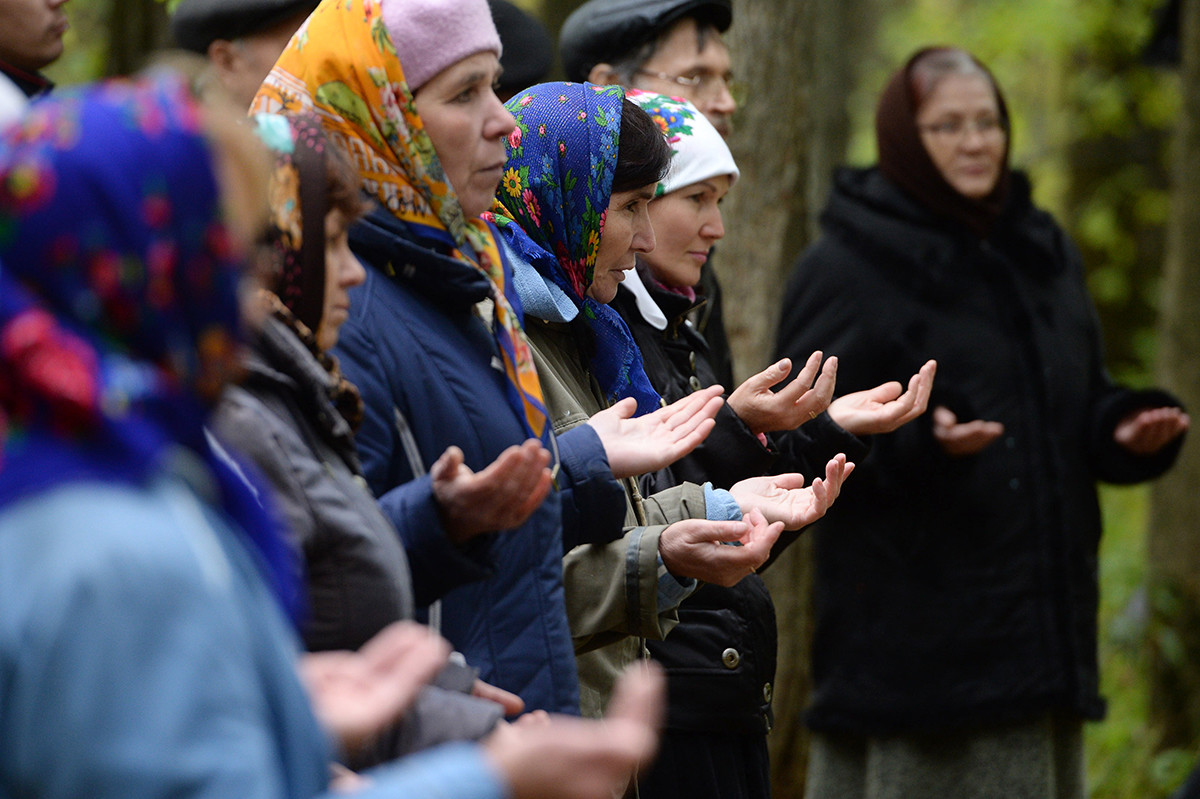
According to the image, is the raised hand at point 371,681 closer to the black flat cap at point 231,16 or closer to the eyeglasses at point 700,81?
the black flat cap at point 231,16

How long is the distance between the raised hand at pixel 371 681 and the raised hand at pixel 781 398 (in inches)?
76.9

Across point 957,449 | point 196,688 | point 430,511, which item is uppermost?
point 196,688

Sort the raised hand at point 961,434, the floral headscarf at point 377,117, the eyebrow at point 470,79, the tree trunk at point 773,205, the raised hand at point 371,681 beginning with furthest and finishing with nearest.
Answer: the tree trunk at point 773,205 < the raised hand at point 961,434 < the eyebrow at point 470,79 < the floral headscarf at point 377,117 < the raised hand at point 371,681

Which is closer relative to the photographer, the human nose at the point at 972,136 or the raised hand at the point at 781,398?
the raised hand at the point at 781,398

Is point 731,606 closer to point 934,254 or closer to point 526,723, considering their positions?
point 526,723

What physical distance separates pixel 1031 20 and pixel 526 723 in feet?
33.1

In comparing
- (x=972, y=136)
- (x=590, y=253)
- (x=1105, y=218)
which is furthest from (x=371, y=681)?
(x=1105, y=218)

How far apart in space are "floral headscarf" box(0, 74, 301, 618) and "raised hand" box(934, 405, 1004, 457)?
3.48 m

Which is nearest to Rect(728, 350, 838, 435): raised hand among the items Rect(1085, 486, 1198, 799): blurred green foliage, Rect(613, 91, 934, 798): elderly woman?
Rect(613, 91, 934, 798): elderly woman

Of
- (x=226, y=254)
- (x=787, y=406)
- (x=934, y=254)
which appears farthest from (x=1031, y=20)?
(x=226, y=254)

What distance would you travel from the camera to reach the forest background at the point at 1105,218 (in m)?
5.45

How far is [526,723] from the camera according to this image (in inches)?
78.0

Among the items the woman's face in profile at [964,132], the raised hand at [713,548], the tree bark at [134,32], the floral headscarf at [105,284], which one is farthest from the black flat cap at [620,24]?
the floral headscarf at [105,284]

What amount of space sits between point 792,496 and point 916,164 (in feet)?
7.19
